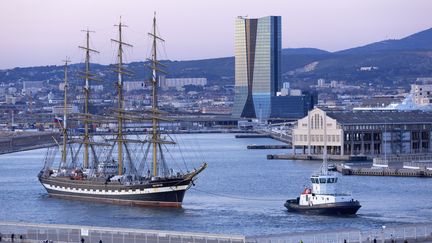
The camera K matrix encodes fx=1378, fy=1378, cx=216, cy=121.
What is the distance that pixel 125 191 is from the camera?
144 ft

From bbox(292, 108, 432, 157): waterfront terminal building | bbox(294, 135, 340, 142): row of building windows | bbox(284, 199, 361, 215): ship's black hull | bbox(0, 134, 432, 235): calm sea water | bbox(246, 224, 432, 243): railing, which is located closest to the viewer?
bbox(246, 224, 432, 243): railing

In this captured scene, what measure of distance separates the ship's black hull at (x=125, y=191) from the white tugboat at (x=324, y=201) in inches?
186

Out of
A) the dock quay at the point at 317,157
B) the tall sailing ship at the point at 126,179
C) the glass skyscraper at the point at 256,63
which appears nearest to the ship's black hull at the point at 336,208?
the tall sailing ship at the point at 126,179

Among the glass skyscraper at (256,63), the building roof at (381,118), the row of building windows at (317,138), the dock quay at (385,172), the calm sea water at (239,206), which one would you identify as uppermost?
the glass skyscraper at (256,63)

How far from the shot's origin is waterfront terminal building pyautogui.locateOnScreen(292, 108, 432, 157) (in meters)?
67.5

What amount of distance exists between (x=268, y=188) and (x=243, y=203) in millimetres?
6114

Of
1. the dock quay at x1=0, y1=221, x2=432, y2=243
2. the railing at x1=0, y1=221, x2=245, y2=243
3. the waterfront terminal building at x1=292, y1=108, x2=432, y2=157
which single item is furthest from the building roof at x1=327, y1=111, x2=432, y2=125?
the railing at x1=0, y1=221, x2=245, y2=243

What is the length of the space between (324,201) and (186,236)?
13.3 m

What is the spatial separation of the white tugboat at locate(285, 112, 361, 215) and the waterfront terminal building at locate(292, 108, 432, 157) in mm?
28671

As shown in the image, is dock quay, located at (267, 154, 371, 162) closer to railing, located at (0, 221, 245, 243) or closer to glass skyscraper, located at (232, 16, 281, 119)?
railing, located at (0, 221, 245, 243)

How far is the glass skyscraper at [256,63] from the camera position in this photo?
15275cm

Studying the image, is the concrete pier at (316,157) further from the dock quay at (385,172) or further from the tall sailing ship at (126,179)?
the tall sailing ship at (126,179)

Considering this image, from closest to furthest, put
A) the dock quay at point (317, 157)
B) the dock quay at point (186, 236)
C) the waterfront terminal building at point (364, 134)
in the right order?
the dock quay at point (186, 236) → the dock quay at point (317, 157) → the waterfront terminal building at point (364, 134)

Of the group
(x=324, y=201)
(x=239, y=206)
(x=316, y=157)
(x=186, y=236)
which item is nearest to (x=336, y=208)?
(x=324, y=201)
